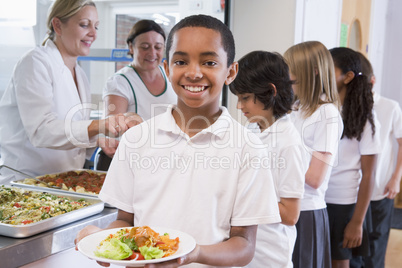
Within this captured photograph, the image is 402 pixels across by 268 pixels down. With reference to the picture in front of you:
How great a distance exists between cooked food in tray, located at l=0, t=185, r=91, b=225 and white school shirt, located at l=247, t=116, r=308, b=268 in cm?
58

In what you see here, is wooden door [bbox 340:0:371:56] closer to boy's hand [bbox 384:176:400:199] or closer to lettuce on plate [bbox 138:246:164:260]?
boy's hand [bbox 384:176:400:199]

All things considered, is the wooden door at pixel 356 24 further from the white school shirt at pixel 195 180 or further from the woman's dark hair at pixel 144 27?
the white school shirt at pixel 195 180

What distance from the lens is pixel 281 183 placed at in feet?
4.70

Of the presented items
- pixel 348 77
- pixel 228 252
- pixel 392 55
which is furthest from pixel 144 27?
pixel 392 55

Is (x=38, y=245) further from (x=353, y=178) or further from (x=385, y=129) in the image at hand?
(x=385, y=129)

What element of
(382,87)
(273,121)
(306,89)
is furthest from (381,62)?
(273,121)

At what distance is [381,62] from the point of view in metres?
5.69

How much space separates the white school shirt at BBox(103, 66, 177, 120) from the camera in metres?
2.31

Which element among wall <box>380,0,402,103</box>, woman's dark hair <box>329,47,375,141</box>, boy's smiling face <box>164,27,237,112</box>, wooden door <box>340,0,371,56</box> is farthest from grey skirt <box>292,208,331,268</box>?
wall <box>380,0,402,103</box>

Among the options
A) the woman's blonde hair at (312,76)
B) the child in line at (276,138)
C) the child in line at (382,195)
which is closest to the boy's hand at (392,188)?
the child in line at (382,195)

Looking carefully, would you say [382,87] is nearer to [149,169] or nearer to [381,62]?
[381,62]

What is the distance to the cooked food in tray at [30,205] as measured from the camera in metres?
1.26

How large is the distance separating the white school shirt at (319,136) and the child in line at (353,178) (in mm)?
349

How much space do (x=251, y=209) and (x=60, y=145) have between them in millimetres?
1002
